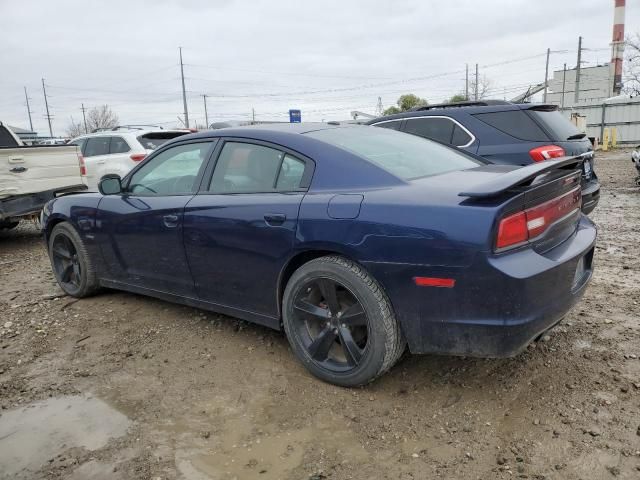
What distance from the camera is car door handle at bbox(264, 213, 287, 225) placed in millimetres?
Answer: 3084

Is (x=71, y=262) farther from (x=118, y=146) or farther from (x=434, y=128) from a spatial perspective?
(x=118, y=146)

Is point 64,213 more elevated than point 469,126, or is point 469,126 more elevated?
point 469,126

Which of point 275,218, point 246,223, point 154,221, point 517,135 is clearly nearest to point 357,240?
point 275,218

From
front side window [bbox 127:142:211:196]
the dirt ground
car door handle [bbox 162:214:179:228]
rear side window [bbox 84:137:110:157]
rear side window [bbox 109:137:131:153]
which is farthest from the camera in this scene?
rear side window [bbox 84:137:110:157]

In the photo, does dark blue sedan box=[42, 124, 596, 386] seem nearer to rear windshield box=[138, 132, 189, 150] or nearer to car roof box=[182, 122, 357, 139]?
car roof box=[182, 122, 357, 139]

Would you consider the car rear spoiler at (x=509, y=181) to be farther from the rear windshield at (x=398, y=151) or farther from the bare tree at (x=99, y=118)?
the bare tree at (x=99, y=118)

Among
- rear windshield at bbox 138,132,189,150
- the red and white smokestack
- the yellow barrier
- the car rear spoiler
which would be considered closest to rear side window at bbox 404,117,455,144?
the car rear spoiler

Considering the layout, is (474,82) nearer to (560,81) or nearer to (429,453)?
(560,81)

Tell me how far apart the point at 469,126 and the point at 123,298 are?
4.40 m

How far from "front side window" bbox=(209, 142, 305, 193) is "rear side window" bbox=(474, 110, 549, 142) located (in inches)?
147

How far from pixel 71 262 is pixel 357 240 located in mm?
3307

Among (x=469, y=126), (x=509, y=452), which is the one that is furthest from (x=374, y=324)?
(x=469, y=126)

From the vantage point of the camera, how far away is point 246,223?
326cm

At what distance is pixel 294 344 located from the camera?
126 inches
